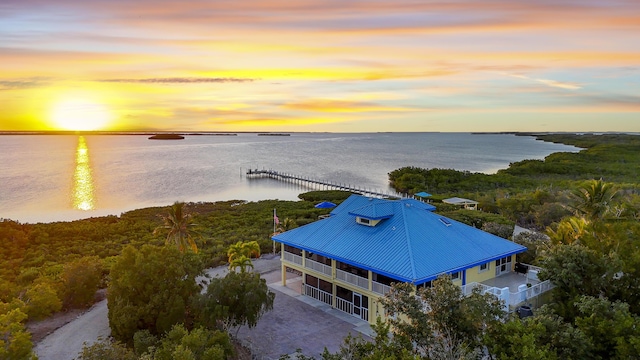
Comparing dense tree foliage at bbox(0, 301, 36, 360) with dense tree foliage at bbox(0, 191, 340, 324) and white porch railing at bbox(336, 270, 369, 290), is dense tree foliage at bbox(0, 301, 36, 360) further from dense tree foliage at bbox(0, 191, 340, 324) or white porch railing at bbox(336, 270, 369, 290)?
white porch railing at bbox(336, 270, 369, 290)

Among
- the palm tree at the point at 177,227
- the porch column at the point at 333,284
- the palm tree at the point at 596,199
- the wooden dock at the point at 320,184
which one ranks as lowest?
the wooden dock at the point at 320,184

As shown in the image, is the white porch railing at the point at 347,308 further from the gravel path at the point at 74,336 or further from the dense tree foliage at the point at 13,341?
the dense tree foliage at the point at 13,341

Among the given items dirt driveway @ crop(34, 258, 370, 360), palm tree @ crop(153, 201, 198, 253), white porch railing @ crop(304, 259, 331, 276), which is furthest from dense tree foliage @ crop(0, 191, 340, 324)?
white porch railing @ crop(304, 259, 331, 276)

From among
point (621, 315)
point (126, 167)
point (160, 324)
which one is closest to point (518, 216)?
point (621, 315)

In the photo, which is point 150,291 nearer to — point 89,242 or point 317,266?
point 317,266

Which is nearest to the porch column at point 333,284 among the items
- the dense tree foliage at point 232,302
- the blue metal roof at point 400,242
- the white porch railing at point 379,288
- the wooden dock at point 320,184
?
the blue metal roof at point 400,242

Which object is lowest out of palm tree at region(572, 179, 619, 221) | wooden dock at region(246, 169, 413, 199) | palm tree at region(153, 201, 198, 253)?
wooden dock at region(246, 169, 413, 199)

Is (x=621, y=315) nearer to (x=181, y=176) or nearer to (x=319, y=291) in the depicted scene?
(x=319, y=291)
